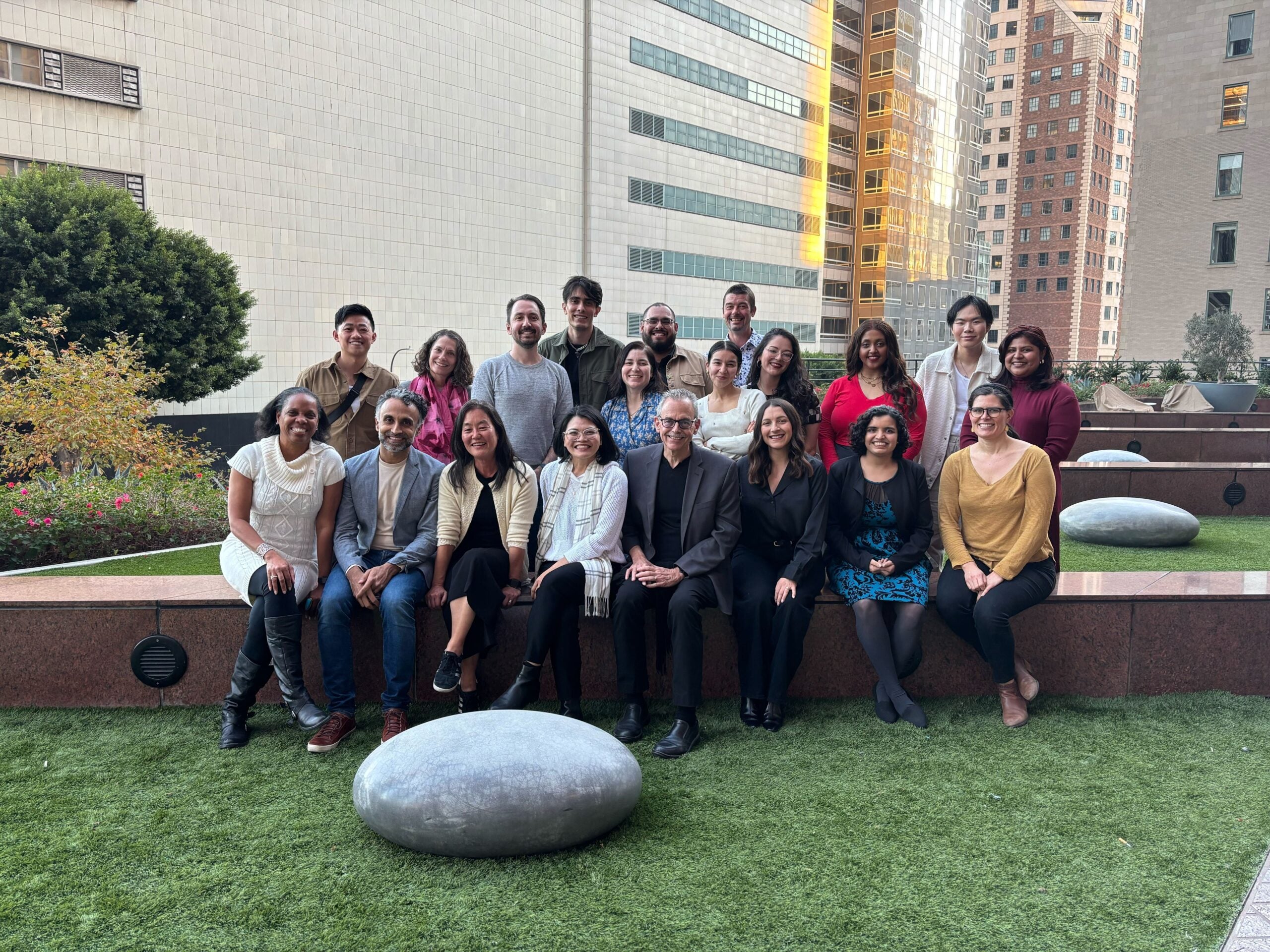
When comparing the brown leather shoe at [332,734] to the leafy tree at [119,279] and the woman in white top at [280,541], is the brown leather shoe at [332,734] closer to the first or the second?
the woman in white top at [280,541]

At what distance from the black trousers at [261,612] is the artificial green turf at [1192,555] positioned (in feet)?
21.7

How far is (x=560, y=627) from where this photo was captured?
16.9 feet

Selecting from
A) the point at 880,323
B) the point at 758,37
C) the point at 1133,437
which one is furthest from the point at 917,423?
the point at 758,37

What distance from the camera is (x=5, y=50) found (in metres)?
20.9

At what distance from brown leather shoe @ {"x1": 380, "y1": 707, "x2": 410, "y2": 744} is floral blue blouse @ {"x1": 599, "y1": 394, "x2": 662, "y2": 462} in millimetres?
2149

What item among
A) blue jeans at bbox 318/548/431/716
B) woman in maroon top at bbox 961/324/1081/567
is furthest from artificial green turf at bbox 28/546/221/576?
woman in maroon top at bbox 961/324/1081/567

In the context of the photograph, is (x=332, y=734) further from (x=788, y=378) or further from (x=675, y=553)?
(x=788, y=378)

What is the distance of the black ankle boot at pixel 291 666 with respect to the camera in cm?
493

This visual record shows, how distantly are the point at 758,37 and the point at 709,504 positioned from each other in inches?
1927

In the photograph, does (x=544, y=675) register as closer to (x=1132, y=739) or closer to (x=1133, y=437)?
(x=1132, y=739)

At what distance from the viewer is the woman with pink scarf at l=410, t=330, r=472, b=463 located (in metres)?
6.16

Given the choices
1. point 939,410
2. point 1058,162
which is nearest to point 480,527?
point 939,410

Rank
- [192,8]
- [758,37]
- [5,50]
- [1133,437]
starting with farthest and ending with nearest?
[758,37] → [192,8] → [5,50] → [1133,437]

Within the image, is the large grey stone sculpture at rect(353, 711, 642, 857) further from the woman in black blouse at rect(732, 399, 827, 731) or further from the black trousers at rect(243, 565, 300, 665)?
the woman in black blouse at rect(732, 399, 827, 731)
